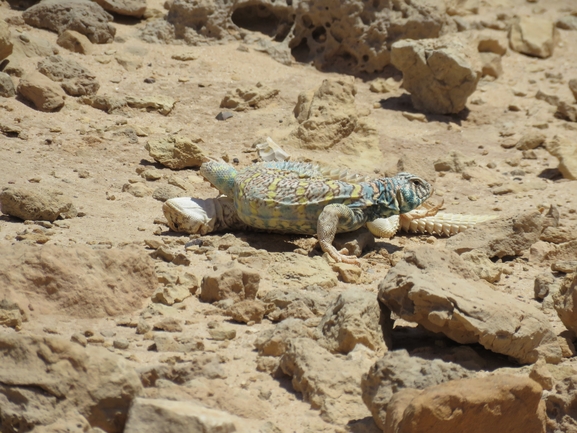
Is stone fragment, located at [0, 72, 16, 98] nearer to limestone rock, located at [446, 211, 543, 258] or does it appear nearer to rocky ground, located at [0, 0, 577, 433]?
rocky ground, located at [0, 0, 577, 433]

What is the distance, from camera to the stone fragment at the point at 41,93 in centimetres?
909

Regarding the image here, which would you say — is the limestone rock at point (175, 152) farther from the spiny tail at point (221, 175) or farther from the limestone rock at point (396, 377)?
the limestone rock at point (396, 377)

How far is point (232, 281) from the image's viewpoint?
530 centimetres

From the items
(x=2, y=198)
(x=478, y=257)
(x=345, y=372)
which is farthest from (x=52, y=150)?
(x=345, y=372)

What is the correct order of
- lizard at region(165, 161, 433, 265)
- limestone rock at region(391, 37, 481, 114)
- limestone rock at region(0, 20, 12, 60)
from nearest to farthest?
1. lizard at region(165, 161, 433, 265)
2. limestone rock at region(0, 20, 12, 60)
3. limestone rock at region(391, 37, 481, 114)

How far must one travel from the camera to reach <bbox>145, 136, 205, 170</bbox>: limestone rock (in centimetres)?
A: 833

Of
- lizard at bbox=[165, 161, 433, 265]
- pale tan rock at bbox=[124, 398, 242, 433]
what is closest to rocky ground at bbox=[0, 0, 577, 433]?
pale tan rock at bbox=[124, 398, 242, 433]

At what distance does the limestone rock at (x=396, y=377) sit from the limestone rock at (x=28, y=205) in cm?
353

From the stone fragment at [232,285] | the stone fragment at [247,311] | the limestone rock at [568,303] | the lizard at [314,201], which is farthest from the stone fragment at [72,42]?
the limestone rock at [568,303]

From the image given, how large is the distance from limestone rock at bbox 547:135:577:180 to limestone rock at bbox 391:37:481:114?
58.1 inches

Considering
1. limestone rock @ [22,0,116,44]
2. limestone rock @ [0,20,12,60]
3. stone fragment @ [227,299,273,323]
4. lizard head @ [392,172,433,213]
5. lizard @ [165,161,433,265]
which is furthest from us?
limestone rock @ [22,0,116,44]

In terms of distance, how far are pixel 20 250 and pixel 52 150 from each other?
3454mm

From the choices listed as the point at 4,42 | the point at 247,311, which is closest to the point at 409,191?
the point at 247,311

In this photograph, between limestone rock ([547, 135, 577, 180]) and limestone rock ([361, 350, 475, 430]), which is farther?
limestone rock ([547, 135, 577, 180])
